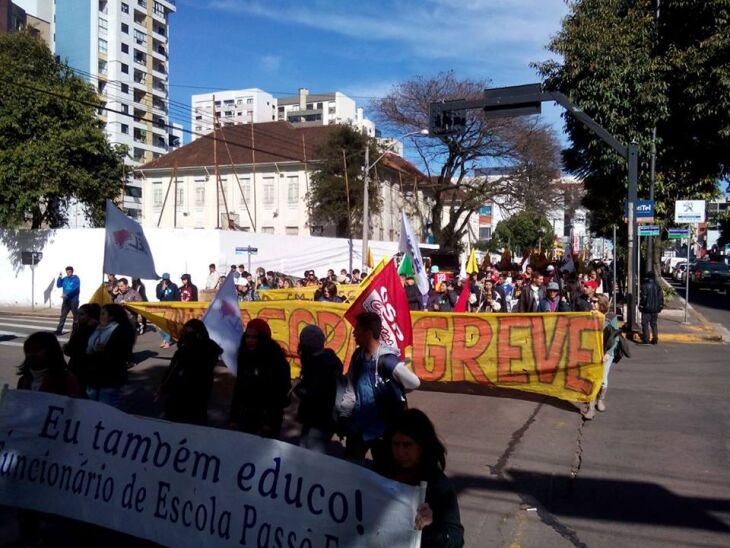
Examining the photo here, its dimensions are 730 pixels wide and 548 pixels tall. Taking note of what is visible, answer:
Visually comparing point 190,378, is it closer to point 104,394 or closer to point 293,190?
point 104,394

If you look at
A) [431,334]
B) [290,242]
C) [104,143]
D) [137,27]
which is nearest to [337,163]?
[290,242]

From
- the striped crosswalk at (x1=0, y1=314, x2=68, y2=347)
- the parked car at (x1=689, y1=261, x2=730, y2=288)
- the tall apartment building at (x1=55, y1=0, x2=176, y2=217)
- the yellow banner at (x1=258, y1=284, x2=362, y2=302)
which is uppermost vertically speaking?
the tall apartment building at (x1=55, y1=0, x2=176, y2=217)

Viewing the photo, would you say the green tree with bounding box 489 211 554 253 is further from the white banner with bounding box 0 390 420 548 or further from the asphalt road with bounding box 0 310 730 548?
the white banner with bounding box 0 390 420 548

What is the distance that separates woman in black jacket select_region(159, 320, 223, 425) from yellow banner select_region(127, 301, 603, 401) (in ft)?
15.9

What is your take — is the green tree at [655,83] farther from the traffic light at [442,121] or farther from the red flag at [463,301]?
the red flag at [463,301]

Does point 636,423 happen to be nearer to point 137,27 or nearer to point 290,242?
point 290,242

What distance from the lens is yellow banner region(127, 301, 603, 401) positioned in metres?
9.00

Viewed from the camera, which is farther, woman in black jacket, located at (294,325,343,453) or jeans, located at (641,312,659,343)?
jeans, located at (641,312,659,343)

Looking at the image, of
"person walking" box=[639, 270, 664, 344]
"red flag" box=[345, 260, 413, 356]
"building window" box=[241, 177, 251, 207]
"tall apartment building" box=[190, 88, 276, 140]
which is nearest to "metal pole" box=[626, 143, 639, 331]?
"person walking" box=[639, 270, 664, 344]

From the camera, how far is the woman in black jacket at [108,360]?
221 inches

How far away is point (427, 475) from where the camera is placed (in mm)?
3057

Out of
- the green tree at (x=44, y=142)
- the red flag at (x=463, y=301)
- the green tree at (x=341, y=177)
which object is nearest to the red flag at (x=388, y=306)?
the red flag at (x=463, y=301)

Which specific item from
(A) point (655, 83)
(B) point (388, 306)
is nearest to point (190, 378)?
(B) point (388, 306)

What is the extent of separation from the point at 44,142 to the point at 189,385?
74.4ft
